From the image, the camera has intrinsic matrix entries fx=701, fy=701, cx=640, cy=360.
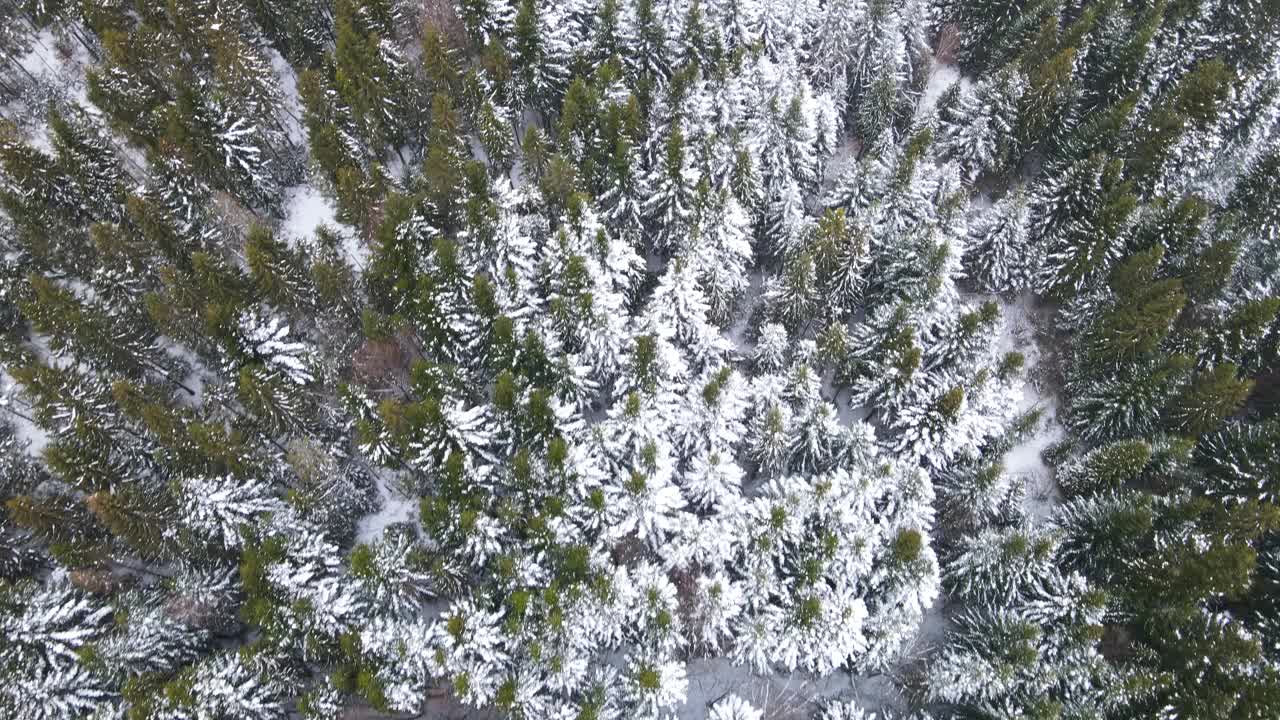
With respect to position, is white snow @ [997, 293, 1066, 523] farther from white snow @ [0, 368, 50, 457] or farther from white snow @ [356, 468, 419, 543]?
white snow @ [0, 368, 50, 457]

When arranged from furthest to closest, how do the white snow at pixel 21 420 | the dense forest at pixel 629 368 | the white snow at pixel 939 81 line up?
the white snow at pixel 939 81
the white snow at pixel 21 420
the dense forest at pixel 629 368

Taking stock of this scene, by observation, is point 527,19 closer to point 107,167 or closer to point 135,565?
point 107,167

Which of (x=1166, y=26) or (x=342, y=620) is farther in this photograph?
(x=1166, y=26)

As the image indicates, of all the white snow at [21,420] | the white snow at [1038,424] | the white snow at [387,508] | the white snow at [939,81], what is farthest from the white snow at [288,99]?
the white snow at [1038,424]

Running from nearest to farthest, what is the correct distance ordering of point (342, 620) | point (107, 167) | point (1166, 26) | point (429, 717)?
1. point (342, 620)
2. point (429, 717)
3. point (107, 167)
4. point (1166, 26)

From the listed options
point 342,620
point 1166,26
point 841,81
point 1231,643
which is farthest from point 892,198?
point 342,620

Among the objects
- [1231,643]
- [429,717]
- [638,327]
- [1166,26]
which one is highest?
[1166,26]

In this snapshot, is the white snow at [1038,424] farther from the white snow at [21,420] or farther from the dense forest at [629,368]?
the white snow at [21,420]

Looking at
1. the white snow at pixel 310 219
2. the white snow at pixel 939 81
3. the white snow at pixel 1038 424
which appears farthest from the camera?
the white snow at pixel 939 81

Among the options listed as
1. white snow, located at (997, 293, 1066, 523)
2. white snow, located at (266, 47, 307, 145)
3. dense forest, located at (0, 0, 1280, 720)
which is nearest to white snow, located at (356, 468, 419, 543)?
dense forest, located at (0, 0, 1280, 720)
